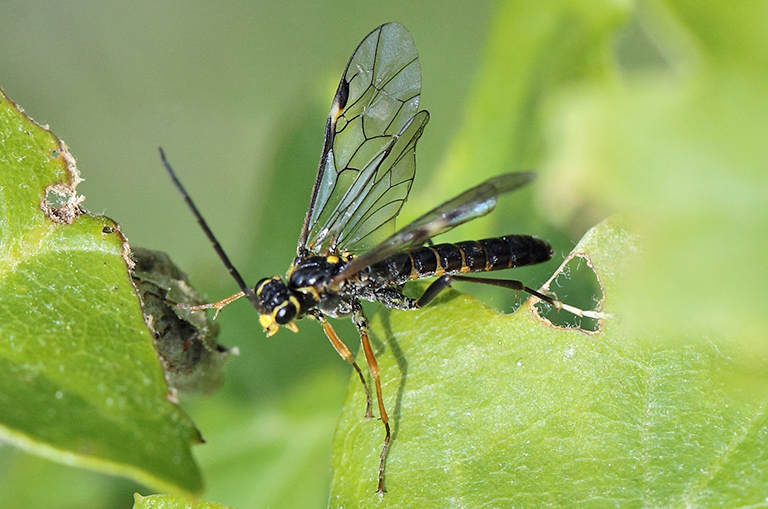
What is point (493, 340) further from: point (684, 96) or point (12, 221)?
point (12, 221)

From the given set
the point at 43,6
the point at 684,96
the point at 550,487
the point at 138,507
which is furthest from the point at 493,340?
the point at 43,6

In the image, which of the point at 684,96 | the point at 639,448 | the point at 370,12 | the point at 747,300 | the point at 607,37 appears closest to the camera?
the point at 747,300

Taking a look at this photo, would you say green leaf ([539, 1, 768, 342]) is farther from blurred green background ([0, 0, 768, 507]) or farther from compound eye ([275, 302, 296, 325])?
compound eye ([275, 302, 296, 325])

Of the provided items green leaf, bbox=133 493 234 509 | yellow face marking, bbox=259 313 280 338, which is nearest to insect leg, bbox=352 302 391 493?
yellow face marking, bbox=259 313 280 338

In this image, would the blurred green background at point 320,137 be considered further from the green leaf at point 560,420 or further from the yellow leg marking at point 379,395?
the yellow leg marking at point 379,395

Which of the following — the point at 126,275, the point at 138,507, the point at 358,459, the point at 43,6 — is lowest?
the point at 358,459

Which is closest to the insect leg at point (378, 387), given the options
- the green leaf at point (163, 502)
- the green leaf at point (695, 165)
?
the green leaf at point (163, 502)

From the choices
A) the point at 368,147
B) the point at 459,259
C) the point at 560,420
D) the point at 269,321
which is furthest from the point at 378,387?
the point at 368,147
